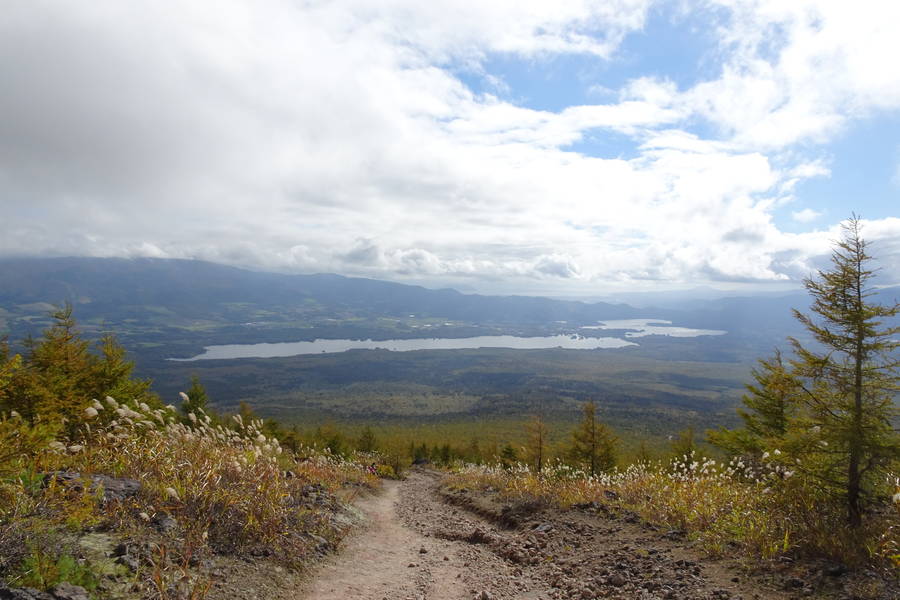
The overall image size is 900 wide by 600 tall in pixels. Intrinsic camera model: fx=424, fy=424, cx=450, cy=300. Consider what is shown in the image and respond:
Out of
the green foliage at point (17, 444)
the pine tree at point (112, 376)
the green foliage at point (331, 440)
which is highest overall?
the green foliage at point (17, 444)

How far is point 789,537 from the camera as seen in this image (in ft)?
17.8

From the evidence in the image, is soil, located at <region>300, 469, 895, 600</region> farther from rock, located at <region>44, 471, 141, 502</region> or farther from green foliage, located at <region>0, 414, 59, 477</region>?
green foliage, located at <region>0, 414, 59, 477</region>

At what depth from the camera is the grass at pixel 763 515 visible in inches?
194

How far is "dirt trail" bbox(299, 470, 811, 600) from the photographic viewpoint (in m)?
5.01

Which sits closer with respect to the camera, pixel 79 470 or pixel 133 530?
pixel 133 530

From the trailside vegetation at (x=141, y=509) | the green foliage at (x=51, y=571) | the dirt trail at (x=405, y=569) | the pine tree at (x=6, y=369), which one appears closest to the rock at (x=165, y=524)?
the trailside vegetation at (x=141, y=509)

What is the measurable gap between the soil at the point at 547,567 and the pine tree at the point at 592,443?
17.0 meters

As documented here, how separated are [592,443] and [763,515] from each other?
19.9 m

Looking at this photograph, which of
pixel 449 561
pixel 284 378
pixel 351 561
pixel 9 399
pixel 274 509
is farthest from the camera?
pixel 284 378

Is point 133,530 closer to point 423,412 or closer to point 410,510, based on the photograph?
point 410,510

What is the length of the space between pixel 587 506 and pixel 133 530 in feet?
25.1

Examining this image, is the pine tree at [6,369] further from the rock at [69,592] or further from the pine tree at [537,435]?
the pine tree at [537,435]

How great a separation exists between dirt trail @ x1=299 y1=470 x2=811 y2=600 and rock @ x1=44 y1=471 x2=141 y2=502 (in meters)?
2.40

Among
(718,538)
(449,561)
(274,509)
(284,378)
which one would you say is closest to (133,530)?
(274,509)
